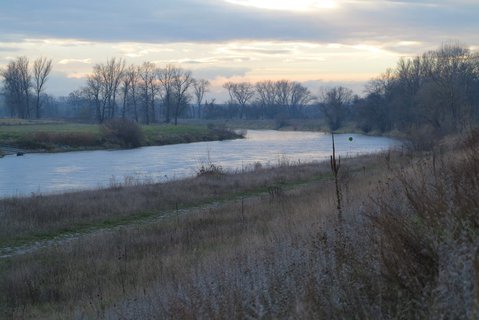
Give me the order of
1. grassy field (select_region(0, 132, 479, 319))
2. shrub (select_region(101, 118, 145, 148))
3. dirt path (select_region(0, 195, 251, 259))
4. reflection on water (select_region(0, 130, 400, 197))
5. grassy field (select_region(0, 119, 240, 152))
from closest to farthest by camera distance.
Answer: grassy field (select_region(0, 132, 479, 319)) → dirt path (select_region(0, 195, 251, 259)) → reflection on water (select_region(0, 130, 400, 197)) → grassy field (select_region(0, 119, 240, 152)) → shrub (select_region(101, 118, 145, 148))

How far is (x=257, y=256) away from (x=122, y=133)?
179 ft

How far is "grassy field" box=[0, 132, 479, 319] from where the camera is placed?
3604mm

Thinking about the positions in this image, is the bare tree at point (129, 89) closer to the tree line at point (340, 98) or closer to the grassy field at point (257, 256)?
the tree line at point (340, 98)

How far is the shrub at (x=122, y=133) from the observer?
194 ft

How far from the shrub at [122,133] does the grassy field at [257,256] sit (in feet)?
132

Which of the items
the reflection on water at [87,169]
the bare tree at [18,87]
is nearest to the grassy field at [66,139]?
the reflection on water at [87,169]

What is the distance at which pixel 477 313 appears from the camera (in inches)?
103

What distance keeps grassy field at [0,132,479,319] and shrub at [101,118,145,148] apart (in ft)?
132

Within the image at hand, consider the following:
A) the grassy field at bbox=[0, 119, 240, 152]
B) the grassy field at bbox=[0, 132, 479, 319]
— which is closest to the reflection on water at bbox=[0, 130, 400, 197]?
the grassy field at bbox=[0, 119, 240, 152]

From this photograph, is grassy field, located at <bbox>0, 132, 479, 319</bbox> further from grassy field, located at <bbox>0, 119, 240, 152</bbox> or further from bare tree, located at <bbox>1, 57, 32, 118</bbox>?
bare tree, located at <bbox>1, 57, 32, 118</bbox>

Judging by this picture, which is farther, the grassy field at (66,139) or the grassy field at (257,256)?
the grassy field at (66,139)

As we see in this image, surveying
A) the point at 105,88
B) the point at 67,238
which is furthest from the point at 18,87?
the point at 67,238

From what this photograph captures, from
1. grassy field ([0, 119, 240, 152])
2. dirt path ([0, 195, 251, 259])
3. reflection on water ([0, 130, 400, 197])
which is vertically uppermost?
grassy field ([0, 119, 240, 152])

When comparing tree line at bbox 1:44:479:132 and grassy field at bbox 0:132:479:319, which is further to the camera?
tree line at bbox 1:44:479:132
